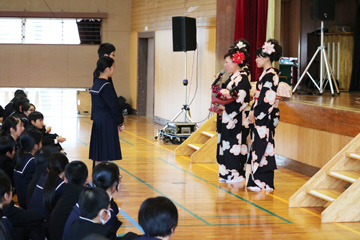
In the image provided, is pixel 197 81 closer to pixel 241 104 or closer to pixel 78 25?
pixel 241 104

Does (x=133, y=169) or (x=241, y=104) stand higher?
(x=241, y=104)

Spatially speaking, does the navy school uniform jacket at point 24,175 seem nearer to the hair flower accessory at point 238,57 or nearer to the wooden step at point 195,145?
the hair flower accessory at point 238,57

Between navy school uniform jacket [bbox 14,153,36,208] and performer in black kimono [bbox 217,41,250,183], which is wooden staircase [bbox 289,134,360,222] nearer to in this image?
performer in black kimono [bbox 217,41,250,183]

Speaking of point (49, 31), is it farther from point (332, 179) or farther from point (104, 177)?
point (104, 177)

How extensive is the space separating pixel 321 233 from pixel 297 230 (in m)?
0.19

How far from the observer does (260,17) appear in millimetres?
8594

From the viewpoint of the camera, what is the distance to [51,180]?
3.96 meters

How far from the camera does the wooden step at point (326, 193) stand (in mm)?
5113

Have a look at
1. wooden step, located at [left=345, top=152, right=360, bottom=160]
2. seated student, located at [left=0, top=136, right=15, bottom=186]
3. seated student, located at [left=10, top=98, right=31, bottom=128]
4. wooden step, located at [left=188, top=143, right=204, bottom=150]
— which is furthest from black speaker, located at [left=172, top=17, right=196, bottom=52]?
seated student, located at [left=0, top=136, right=15, bottom=186]

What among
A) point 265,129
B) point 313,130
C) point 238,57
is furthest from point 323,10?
point 265,129

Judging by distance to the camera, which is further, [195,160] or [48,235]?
[195,160]

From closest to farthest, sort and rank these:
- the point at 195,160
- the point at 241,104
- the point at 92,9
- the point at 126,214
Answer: the point at 126,214 < the point at 241,104 < the point at 195,160 < the point at 92,9

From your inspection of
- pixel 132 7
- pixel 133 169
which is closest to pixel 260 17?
pixel 133 169

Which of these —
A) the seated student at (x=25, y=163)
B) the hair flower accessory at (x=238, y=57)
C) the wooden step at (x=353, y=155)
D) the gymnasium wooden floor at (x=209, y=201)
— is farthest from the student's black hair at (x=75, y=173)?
the hair flower accessory at (x=238, y=57)
